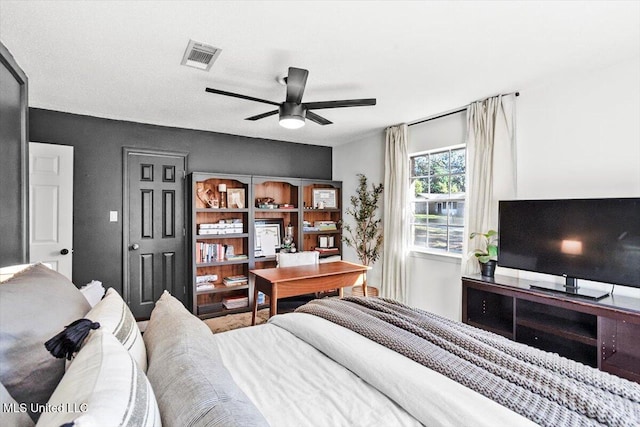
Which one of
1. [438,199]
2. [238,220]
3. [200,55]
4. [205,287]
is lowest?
[205,287]

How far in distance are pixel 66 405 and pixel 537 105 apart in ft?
11.8

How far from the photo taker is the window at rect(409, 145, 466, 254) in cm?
367

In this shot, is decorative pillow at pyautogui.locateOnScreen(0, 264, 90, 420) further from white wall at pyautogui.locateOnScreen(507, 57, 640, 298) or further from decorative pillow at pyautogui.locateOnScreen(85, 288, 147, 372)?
white wall at pyautogui.locateOnScreen(507, 57, 640, 298)

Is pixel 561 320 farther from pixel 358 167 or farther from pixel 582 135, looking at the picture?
pixel 358 167

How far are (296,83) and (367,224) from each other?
2.75 meters

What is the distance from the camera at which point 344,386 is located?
1318mm

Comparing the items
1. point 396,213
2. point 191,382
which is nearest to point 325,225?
point 396,213

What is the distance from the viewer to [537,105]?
293 cm

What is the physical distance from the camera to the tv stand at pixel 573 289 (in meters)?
2.38

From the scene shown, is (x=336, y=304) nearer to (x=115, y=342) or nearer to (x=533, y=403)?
(x=533, y=403)

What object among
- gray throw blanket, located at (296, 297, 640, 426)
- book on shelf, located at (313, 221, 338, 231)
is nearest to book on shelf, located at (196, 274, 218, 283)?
book on shelf, located at (313, 221, 338, 231)

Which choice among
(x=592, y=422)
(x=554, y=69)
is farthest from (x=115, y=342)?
(x=554, y=69)

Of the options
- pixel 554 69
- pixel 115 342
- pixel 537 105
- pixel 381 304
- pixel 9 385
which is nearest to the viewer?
pixel 9 385

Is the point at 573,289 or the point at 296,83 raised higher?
the point at 296,83
